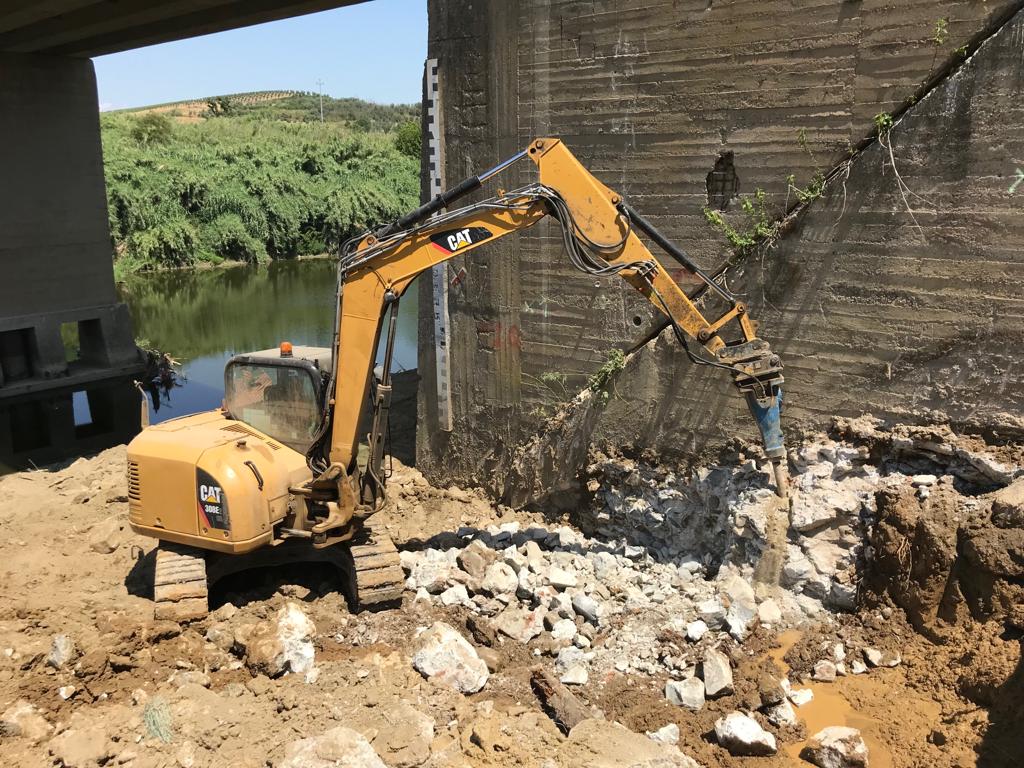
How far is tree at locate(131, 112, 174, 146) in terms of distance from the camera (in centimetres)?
4178

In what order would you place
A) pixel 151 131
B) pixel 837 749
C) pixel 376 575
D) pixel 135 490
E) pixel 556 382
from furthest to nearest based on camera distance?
pixel 151 131, pixel 556 382, pixel 135 490, pixel 376 575, pixel 837 749

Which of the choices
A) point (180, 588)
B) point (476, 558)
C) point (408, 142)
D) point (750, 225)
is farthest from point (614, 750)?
point (408, 142)

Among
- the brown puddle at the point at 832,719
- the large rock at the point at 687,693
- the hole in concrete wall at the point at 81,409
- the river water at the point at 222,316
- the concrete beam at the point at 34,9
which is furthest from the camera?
the river water at the point at 222,316

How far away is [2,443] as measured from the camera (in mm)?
15133

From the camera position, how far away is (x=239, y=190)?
1478 inches

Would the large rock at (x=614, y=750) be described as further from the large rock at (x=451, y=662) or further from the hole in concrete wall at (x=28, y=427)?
the hole in concrete wall at (x=28, y=427)

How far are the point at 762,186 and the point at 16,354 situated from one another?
54.4 ft

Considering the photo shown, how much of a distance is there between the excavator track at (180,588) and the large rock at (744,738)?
4.10 metres

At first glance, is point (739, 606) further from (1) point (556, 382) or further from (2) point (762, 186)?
(2) point (762, 186)

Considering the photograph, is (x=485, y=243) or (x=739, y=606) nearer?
(x=739, y=606)

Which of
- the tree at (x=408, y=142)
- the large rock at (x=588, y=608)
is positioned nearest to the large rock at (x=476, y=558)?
the large rock at (x=588, y=608)

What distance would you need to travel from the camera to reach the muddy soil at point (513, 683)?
515 cm

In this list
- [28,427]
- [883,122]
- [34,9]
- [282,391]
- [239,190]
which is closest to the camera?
[883,122]

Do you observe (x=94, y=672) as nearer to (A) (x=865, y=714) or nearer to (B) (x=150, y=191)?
(A) (x=865, y=714)
